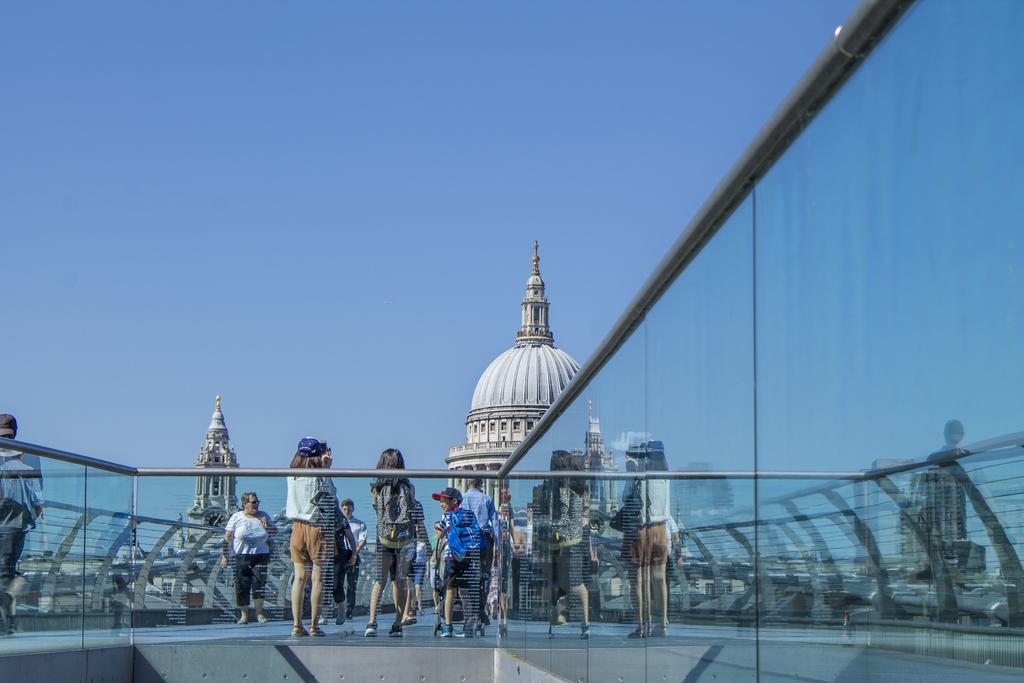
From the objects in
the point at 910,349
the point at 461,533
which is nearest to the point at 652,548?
the point at 910,349

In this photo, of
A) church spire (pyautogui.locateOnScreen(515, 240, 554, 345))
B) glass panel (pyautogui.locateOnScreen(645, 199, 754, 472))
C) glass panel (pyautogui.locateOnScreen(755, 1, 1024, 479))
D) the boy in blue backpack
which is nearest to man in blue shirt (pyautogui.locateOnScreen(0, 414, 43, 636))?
the boy in blue backpack

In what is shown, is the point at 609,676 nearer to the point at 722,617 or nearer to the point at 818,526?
the point at 722,617

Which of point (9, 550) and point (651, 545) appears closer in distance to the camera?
point (651, 545)

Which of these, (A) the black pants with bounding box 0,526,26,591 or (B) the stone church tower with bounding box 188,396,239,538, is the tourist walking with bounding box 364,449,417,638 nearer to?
(B) the stone church tower with bounding box 188,396,239,538

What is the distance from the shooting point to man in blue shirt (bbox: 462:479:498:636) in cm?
1017

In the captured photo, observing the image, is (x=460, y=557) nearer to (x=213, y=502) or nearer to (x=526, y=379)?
(x=213, y=502)

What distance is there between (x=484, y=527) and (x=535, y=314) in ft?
383

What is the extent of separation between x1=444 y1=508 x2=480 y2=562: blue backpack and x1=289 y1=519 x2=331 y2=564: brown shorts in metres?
0.88

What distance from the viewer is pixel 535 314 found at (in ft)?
416

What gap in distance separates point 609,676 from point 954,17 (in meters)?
3.36

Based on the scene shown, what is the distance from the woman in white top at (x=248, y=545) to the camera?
A: 973cm

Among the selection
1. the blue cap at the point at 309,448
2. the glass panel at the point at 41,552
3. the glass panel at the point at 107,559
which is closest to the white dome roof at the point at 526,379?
the blue cap at the point at 309,448

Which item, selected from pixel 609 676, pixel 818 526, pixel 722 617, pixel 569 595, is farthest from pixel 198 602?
pixel 818 526

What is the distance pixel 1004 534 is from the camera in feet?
5.65
